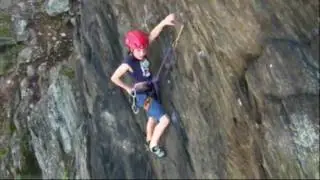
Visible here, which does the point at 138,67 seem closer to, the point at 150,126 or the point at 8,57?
the point at 150,126

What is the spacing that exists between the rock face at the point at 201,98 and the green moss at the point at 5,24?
3488 millimetres

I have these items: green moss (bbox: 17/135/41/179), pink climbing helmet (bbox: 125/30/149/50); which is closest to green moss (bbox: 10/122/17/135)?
green moss (bbox: 17/135/41/179)

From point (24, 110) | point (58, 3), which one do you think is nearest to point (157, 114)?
point (24, 110)

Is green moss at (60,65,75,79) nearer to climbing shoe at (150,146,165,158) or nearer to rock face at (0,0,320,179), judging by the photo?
rock face at (0,0,320,179)

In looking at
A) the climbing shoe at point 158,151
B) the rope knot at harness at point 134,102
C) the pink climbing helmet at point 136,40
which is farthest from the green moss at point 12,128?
the pink climbing helmet at point 136,40

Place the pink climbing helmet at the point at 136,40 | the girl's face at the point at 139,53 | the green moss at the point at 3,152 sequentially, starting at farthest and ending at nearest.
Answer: the green moss at the point at 3,152
the girl's face at the point at 139,53
the pink climbing helmet at the point at 136,40

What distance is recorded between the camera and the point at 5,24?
14.7 metres

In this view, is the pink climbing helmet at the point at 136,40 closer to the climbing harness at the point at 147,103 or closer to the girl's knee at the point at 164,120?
the climbing harness at the point at 147,103

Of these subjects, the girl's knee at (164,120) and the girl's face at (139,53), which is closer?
the girl's face at (139,53)

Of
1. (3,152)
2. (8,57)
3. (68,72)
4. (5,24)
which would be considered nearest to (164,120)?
(68,72)

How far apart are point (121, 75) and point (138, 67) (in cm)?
36

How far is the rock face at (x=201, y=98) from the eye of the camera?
821 cm

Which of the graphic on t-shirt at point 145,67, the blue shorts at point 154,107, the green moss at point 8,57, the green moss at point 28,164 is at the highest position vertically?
the graphic on t-shirt at point 145,67

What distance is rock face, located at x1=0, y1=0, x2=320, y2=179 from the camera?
26.9 ft
